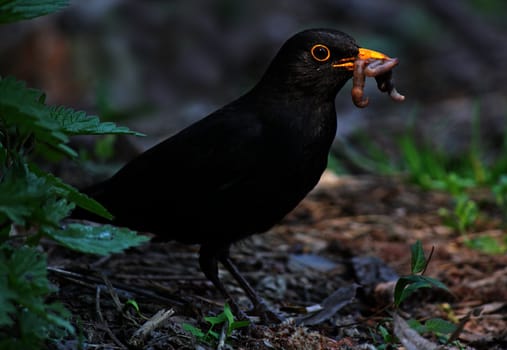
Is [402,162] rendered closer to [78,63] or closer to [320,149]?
[320,149]

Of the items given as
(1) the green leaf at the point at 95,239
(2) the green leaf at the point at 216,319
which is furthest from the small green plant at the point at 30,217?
(2) the green leaf at the point at 216,319

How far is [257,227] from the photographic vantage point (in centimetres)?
376

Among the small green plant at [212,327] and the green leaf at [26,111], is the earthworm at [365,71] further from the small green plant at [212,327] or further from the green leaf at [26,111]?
the green leaf at [26,111]

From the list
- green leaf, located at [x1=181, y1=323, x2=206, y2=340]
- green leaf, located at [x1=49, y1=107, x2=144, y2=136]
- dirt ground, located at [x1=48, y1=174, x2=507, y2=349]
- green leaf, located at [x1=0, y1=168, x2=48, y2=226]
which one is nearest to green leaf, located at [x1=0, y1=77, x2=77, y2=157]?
green leaf, located at [x1=0, y1=168, x2=48, y2=226]

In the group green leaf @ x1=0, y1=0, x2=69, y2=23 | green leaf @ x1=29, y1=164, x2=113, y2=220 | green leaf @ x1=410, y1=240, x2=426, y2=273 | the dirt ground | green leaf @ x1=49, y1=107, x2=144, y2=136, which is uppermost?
green leaf @ x1=0, y1=0, x2=69, y2=23

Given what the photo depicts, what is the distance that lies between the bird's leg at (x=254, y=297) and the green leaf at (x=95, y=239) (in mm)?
1261

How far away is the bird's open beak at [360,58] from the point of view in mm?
3854

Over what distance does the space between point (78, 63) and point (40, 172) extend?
642cm

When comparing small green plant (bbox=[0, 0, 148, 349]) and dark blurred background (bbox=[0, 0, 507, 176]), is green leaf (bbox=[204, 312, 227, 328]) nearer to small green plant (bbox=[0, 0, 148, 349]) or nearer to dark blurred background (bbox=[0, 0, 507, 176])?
small green plant (bbox=[0, 0, 148, 349])

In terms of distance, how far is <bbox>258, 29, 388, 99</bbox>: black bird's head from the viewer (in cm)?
390

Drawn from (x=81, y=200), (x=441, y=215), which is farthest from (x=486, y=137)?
(x=81, y=200)

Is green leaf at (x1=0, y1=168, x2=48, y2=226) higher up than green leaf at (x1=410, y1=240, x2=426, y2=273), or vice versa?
green leaf at (x1=0, y1=168, x2=48, y2=226)

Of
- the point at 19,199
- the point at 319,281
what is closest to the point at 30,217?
the point at 19,199

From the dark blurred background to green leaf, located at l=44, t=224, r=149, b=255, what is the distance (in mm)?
4299
